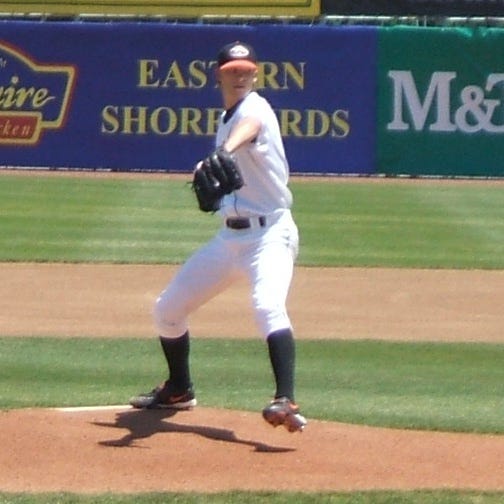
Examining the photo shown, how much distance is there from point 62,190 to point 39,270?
6.21 metres

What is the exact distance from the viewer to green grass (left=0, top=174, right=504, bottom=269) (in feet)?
42.5

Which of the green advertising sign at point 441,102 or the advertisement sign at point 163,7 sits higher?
the advertisement sign at point 163,7

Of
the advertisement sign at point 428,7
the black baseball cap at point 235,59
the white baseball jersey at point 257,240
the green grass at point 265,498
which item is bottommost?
the green grass at point 265,498

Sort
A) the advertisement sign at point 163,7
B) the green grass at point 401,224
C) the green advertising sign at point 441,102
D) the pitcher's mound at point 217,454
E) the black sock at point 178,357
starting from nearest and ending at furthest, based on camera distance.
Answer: the pitcher's mound at point 217,454, the black sock at point 178,357, the green grass at point 401,224, the green advertising sign at point 441,102, the advertisement sign at point 163,7

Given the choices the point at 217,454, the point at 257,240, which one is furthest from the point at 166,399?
the point at 257,240

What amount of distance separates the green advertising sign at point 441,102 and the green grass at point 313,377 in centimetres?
1213

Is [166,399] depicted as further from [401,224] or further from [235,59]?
[401,224]

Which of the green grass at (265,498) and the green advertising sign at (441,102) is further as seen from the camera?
the green advertising sign at (441,102)

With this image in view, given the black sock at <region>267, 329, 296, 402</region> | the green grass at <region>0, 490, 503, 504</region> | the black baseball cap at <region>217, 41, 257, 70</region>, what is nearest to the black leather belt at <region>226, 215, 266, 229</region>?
the black sock at <region>267, 329, 296, 402</region>

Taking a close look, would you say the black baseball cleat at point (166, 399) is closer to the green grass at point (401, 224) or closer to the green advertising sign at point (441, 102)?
the green grass at point (401, 224)

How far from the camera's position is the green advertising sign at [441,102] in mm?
20812

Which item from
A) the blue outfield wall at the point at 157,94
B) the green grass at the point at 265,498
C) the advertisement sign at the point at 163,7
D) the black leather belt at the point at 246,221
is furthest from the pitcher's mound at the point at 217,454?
the advertisement sign at the point at 163,7

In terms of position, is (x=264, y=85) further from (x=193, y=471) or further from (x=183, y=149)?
(x=193, y=471)

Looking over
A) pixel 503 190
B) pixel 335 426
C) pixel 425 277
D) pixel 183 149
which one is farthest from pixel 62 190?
pixel 335 426
